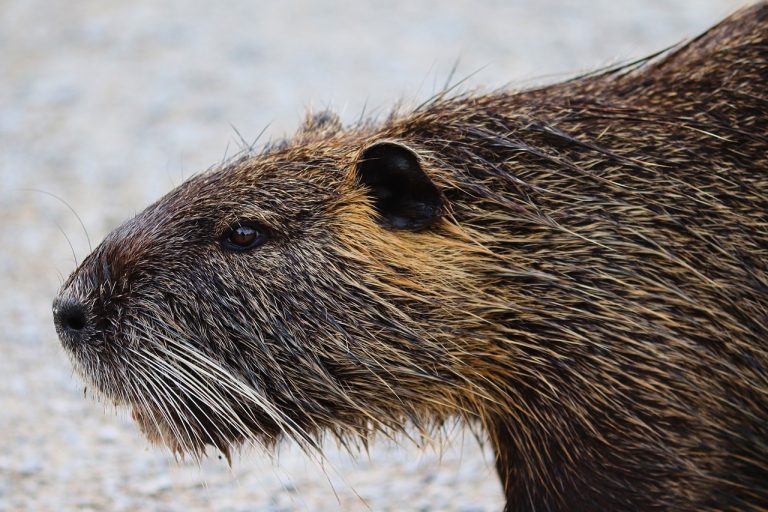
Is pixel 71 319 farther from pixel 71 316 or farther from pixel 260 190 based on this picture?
pixel 260 190

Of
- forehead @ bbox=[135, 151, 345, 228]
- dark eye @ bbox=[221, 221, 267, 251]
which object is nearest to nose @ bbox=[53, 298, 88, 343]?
forehead @ bbox=[135, 151, 345, 228]

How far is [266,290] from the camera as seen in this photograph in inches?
163

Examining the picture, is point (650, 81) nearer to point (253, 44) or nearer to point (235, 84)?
point (235, 84)

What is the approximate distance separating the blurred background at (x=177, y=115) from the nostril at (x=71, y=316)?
1669mm

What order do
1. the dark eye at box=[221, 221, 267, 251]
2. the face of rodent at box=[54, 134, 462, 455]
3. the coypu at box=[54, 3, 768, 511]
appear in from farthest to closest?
the dark eye at box=[221, 221, 267, 251] → the face of rodent at box=[54, 134, 462, 455] → the coypu at box=[54, 3, 768, 511]

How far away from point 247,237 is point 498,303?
1.00 meters

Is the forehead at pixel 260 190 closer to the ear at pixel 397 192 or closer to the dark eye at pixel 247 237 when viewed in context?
the dark eye at pixel 247 237

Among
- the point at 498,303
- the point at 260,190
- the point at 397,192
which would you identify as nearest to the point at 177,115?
the point at 260,190

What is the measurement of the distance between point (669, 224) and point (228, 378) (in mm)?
1766

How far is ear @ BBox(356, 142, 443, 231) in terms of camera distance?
4.13m

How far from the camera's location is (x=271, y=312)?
13.5 ft

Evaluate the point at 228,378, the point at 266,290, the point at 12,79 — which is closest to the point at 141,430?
the point at 228,378

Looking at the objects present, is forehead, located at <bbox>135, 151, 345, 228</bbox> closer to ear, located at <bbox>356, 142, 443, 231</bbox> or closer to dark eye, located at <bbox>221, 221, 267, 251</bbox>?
dark eye, located at <bbox>221, 221, 267, 251</bbox>

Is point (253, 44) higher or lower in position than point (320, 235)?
higher
